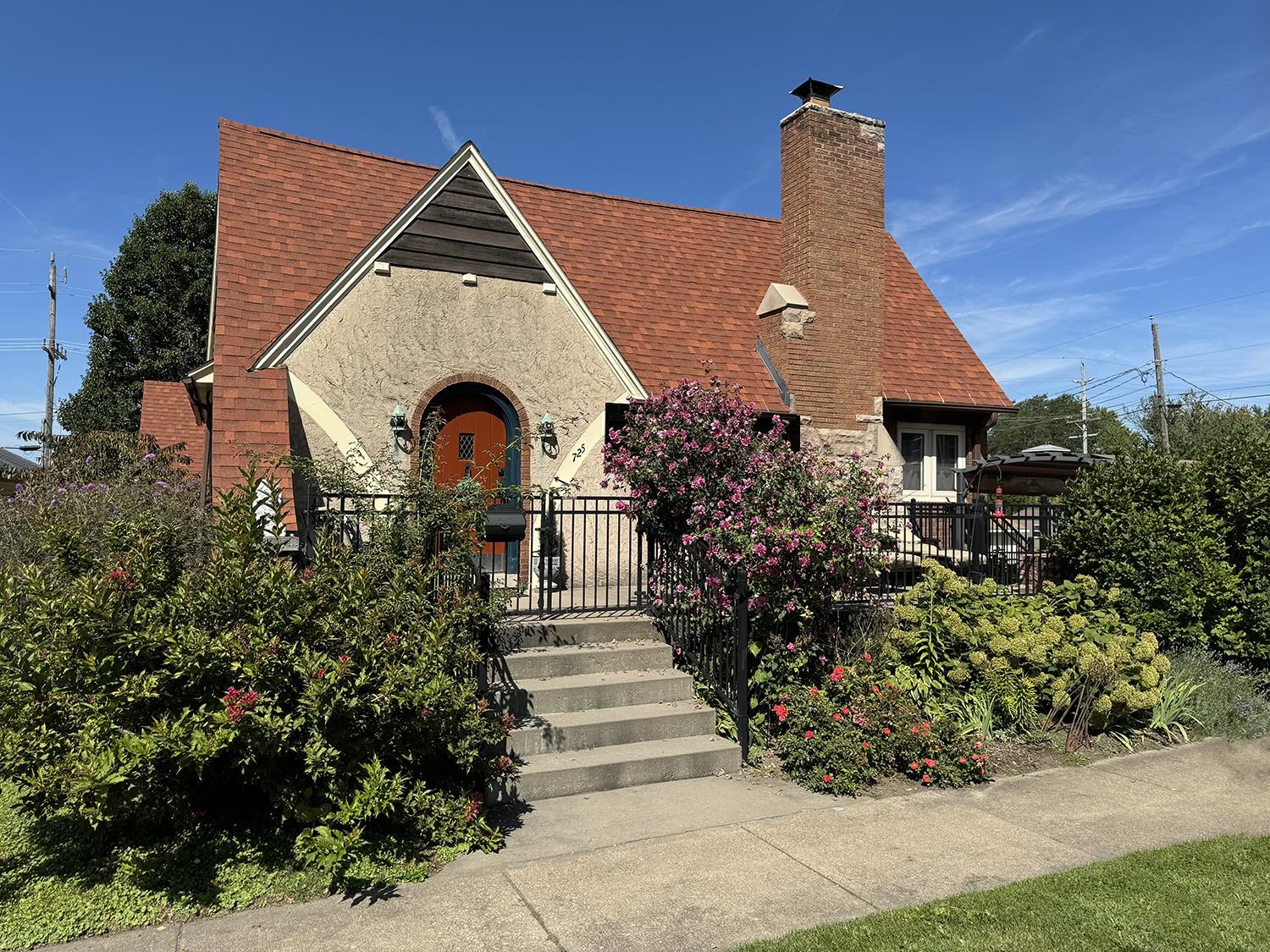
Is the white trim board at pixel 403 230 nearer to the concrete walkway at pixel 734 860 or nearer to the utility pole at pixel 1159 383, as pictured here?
the concrete walkway at pixel 734 860

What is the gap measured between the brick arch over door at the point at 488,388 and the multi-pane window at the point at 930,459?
7016 mm

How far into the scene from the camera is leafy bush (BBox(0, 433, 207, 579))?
4.76m

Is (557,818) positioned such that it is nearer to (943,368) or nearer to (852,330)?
(852,330)

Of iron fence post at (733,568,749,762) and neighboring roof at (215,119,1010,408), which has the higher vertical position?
neighboring roof at (215,119,1010,408)

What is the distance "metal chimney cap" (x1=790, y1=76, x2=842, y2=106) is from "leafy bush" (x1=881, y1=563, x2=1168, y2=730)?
25.4 feet

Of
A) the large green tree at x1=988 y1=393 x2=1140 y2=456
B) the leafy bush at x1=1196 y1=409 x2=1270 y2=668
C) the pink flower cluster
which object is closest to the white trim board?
the pink flower cluster

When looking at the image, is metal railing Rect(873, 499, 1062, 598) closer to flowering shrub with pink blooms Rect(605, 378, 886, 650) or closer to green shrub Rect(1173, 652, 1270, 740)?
green shrub Rect(1173, 652, 1270, 740)

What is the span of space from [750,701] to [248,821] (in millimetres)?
3911

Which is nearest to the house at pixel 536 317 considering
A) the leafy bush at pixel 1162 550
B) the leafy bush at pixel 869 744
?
the leafy bush at pixel 1162 550

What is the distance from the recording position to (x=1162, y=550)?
8297 millimetres

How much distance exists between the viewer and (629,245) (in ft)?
45.5

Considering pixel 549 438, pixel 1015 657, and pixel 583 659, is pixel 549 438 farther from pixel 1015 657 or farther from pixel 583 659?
pixel 1015 657

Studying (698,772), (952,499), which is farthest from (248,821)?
(952,499)

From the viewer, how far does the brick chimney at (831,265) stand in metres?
12.2
